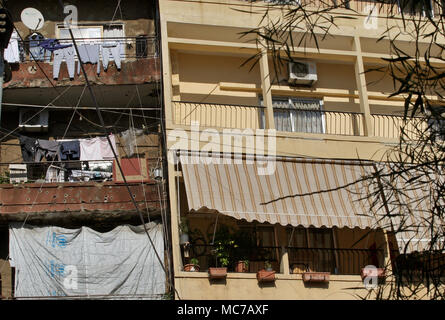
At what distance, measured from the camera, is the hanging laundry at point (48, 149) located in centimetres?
1538

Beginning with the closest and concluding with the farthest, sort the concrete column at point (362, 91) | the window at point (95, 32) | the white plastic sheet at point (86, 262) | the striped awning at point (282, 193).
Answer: the striped awning at point (282, 193) → the white plastic sheet at point (86, 262) → the concrete column at point (362, 91) → the window at point (95, 32)

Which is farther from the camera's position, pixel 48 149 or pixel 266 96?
pixel 48 149

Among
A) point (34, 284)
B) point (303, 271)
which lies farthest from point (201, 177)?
point (34, 284)

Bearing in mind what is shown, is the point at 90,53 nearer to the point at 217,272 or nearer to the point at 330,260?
the point at 217,272

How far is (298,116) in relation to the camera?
15.9m

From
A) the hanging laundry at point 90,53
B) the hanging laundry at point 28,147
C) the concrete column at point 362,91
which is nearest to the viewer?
the concrete column at point 362,91

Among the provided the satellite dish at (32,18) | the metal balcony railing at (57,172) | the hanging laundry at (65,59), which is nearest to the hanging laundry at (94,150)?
the metal balcony railing at (57,172)

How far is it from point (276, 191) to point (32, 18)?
271 inches

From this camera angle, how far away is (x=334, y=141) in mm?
14703

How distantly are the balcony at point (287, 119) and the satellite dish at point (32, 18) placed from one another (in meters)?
3.91

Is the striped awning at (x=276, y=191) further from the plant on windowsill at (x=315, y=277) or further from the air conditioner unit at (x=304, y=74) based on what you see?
the air conditioner unit at (x=304, y=74)

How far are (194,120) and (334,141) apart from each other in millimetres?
2837

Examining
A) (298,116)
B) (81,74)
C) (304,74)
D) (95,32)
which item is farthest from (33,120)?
(304,74)

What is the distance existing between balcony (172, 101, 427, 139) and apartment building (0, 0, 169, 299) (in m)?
1.06
